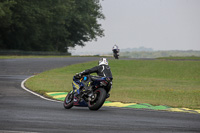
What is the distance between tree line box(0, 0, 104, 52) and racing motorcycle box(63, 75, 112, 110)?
142 ft

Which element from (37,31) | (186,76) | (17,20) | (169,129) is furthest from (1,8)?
(169,129)

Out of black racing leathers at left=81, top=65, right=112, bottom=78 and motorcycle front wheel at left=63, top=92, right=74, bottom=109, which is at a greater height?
black racing leathers at left=81, top=65, right=112, bottom=78

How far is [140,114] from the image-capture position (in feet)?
40.6

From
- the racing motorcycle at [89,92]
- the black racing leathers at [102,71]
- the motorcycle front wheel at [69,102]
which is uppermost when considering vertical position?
the black racing leathers at [102,71]

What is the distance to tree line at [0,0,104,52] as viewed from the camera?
6517 centimetres

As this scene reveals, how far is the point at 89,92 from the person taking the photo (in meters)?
13.0

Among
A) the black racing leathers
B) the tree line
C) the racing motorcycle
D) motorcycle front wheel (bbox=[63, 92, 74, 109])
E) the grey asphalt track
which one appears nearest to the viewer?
the grey asphalt track

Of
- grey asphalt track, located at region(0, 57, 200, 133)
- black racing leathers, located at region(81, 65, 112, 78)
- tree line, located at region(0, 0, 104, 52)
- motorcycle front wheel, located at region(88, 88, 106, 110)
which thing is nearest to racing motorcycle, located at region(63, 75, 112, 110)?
motorcycle front wheel, located at region(88, 88, 106, 110)

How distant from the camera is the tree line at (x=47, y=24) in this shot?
65.2 meters

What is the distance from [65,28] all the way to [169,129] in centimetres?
7800

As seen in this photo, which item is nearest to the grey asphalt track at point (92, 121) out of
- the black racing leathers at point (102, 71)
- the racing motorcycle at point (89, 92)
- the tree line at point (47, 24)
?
the racing motorcycle at point (89, 92)

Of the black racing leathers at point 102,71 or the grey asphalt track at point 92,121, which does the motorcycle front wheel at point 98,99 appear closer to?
the grey asphalt track at point 92,121

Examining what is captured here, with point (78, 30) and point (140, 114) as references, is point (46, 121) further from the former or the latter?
point (78, 30)

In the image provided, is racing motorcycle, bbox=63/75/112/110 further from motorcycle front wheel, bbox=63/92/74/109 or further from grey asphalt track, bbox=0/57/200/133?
grey asphalt track, bbox=0/57/200/133
